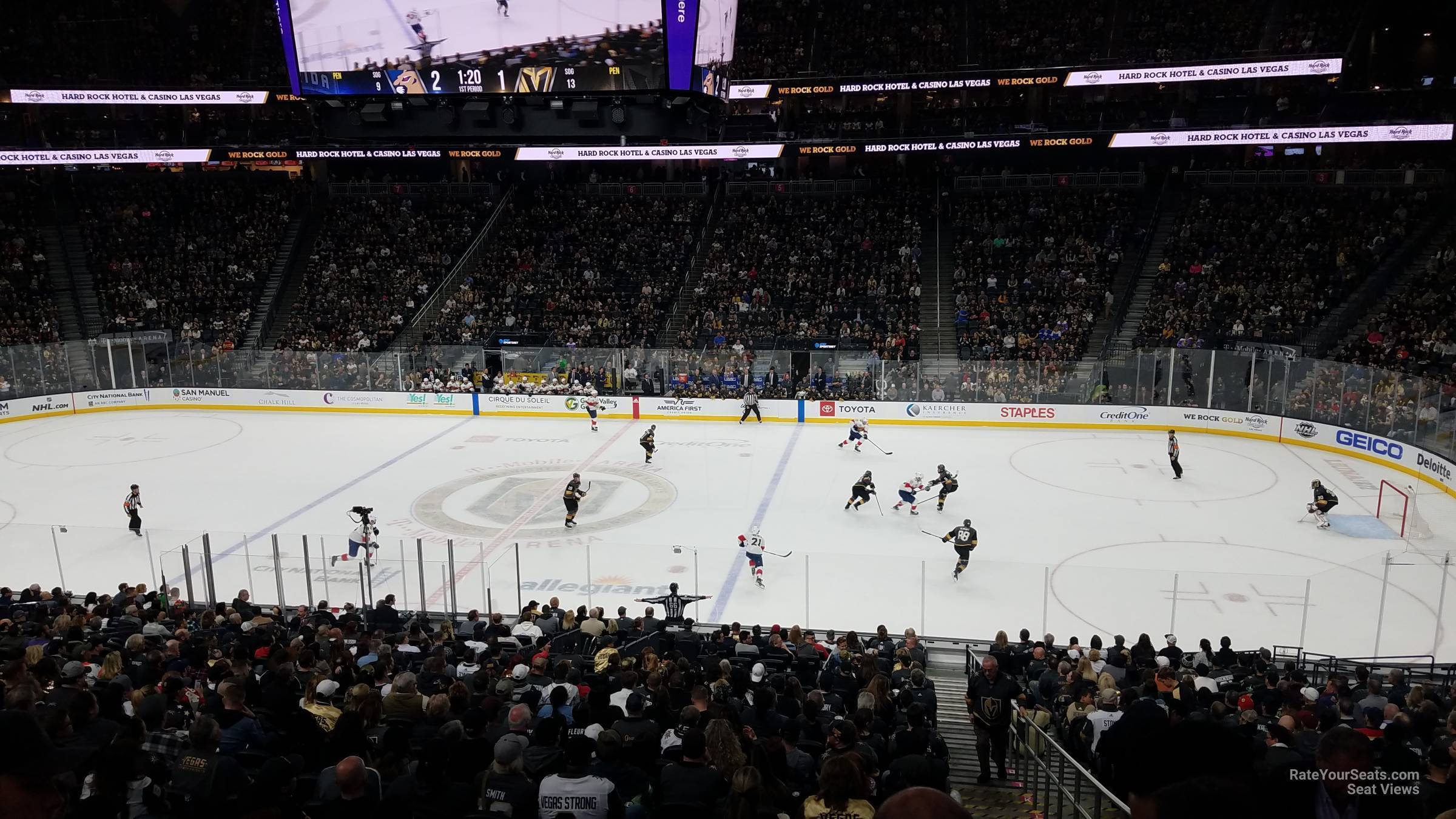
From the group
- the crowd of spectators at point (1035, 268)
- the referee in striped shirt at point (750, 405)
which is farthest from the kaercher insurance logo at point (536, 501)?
the crowd of spectators at point (1035, 268)

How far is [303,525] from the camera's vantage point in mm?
19578

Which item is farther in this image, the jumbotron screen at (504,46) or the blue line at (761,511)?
the blue line at (761,511)

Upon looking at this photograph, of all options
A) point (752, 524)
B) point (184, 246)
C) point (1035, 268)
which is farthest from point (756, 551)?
point (184, 246)

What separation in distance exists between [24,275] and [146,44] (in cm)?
1147

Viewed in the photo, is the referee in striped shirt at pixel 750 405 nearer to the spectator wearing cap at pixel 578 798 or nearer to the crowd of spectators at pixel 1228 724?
the crowd of spectators at pixel 1228 724

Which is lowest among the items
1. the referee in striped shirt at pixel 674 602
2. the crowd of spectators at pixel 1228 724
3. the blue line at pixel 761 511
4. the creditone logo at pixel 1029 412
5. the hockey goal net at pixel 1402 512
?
the blue line at pixel 761 511

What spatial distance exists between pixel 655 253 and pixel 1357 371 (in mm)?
23877

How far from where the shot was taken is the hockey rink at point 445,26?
1519 centimetres

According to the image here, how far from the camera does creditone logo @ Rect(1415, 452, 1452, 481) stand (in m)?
21.0

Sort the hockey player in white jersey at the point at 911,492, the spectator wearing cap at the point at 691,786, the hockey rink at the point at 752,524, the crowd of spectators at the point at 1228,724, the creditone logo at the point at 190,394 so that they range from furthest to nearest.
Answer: the creditone logo at the point at 190,394, the hockey player in white jersey at the point at 911,492, the hockey rink at the point at 752,524, the spectator wearing cap at the point at 691,786, the crowd of spectators at the point at 1228,724

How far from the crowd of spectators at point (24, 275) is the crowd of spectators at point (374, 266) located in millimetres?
7888

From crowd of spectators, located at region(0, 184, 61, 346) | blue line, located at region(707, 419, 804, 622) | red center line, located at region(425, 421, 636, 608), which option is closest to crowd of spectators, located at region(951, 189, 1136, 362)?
blue line, located at region(707, 419, 804, 622)

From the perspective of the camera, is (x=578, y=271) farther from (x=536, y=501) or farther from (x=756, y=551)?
(x=756, y=551)

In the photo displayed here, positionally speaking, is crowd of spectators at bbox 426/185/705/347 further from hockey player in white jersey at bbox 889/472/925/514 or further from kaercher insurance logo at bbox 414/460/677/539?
hockey player in white jersey at bbox 889/472/925/514
